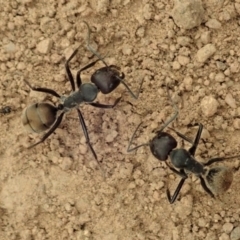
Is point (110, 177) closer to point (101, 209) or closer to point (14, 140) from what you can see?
point (101, 209)

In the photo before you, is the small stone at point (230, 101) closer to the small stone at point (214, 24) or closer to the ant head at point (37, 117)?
the small stone at point (214, 24)

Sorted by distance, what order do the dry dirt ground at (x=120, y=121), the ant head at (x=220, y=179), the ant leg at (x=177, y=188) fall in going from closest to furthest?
the ant head at (x=220, y=179) → the ant leg at (x=177, y=188) → the dry dirt ground at (x=120, y=121)

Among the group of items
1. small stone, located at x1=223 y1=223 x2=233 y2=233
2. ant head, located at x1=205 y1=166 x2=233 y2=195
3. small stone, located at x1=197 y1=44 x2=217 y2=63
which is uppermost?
small stone, located at x1=197 y1=44 x2=217 y2=63

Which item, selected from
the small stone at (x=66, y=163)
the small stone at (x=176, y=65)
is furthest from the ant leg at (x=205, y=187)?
the small stone at (x=66, y=163)

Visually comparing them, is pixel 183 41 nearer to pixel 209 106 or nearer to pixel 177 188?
pixel 209 106

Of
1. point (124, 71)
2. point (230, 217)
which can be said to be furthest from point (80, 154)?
point (230, 217)

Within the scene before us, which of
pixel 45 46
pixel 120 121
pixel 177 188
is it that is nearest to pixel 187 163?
pixel 177 188

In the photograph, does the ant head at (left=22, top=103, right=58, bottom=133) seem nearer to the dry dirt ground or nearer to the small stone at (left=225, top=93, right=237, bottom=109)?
the dry dirt ground

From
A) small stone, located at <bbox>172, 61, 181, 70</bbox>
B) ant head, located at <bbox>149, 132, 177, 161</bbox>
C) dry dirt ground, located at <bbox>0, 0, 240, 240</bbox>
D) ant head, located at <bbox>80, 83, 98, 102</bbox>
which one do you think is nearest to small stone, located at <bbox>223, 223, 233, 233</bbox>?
dry dirt ground, located at <bbox>0, 0, 240, 240</bbox>
